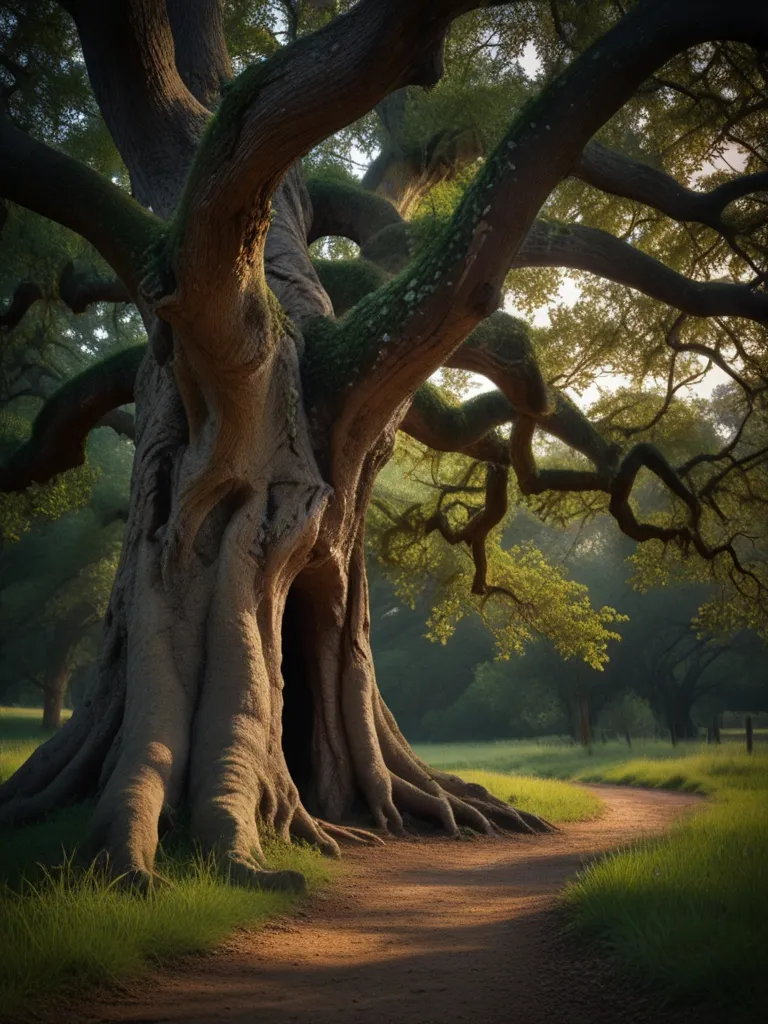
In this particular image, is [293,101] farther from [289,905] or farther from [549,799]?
[549,799]

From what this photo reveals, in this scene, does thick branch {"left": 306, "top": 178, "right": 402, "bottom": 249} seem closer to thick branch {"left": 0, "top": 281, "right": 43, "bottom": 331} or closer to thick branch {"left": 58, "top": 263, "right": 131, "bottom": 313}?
thick branch {"left": 58, "top": 263, "right": 131, "bottom": 313}

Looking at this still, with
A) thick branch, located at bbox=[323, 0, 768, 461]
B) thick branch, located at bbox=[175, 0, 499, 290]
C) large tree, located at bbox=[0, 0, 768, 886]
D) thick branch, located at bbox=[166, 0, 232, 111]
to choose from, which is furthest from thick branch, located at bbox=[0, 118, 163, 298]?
thick branch, located at bbox=[166, 0, 232, 111]

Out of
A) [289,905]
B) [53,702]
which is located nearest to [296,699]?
[289,905]

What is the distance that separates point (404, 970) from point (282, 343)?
541 centimetres

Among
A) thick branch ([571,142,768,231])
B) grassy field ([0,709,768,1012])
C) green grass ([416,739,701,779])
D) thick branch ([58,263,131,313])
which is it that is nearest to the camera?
grassy field ([0,709,768,1012])

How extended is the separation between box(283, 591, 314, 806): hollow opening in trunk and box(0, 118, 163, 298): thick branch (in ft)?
13.3

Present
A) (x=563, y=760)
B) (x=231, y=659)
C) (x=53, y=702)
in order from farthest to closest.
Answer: (x=53, y=702), (x=563, y=760), (x=231, y=659)

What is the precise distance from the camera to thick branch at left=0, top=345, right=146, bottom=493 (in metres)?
9.51

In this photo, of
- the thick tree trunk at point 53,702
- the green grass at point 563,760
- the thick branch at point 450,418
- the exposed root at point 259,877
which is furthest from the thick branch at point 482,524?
the thick tree trunk at point 53,702

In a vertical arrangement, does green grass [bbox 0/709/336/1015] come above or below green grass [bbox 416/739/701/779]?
above

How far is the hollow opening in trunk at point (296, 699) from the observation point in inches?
354

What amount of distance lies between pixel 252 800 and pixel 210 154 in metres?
4.48

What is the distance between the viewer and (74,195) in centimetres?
712

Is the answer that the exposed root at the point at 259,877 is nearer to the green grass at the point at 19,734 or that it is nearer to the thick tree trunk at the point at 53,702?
the green grass at the point at 19,734
